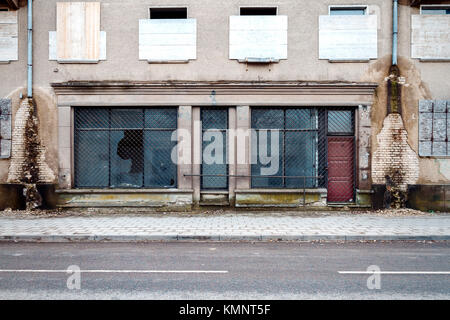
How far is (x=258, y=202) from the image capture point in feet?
40.0

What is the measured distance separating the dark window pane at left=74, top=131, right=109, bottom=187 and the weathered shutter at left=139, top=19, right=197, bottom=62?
10.3ft

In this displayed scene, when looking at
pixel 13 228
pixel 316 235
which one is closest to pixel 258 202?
pixel 316 235

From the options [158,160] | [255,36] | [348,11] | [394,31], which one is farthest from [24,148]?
[394,31]

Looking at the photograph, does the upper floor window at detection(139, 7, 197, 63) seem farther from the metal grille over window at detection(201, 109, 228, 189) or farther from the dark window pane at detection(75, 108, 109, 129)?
the dark window pane at detection(75, 108, 109, 129)

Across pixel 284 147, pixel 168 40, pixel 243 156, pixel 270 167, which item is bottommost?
pixel 270 167

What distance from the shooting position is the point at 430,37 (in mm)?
12047

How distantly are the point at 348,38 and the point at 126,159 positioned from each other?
854cm

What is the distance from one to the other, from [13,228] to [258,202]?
23.7ft

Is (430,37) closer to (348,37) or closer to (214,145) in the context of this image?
(348,37)

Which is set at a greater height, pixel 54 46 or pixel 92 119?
pixel 54 46

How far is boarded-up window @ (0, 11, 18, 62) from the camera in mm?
12164

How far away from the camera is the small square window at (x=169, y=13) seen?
488 inches

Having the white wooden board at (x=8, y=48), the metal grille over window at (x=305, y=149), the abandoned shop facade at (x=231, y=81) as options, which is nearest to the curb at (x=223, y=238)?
the abandoned shop facade at (x=231, y=81)

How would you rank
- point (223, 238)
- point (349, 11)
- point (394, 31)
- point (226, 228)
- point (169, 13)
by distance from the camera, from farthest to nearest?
point (169, 13) → point (349, 11) → point (394, 31) → point (226, 228) → point (223, 238)
